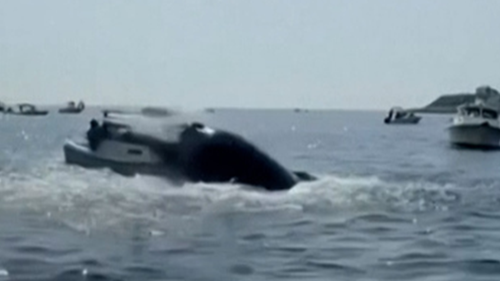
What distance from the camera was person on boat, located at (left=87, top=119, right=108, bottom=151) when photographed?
42406 millimetres

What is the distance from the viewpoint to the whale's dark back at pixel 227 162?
3375 cm

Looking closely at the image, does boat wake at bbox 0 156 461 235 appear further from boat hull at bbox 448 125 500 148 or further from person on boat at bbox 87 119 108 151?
boat hull at bbox 448 125 500 148

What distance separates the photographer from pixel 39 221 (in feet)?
74.7

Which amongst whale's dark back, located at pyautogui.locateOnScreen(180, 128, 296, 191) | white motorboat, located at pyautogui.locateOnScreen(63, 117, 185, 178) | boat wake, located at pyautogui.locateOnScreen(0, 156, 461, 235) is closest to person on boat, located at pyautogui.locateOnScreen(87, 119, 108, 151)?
white motorboat, located at pyautogui.locateOnScreen(63, 117, 185, 178)

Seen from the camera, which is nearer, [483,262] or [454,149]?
Answer: [483,262]

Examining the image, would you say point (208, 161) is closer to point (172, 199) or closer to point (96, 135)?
point (172, 199)

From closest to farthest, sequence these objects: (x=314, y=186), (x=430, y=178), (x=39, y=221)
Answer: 1. (x=39, y=221)
2. (x=314, y=186)
3. (x=430, y=178)

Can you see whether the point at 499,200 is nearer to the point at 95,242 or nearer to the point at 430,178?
the point at 430,178

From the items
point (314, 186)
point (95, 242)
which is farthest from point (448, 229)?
point (314, 186)

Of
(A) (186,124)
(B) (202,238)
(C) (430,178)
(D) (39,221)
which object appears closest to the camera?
(B) (202,238)

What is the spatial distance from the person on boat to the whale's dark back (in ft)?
22.4

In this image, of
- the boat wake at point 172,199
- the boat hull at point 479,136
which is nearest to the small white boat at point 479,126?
the boat hull at point 479,136

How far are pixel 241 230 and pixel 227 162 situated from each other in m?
12.3

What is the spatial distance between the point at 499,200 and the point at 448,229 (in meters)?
9.36
